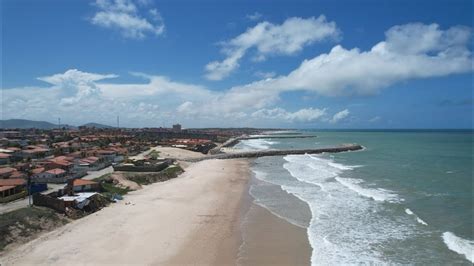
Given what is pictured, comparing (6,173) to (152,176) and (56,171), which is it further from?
(152,176)

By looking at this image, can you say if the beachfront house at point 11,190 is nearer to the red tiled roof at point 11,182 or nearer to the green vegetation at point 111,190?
the red tiled roof at point 11,182

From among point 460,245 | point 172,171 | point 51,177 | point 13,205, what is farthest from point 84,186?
point 460,245

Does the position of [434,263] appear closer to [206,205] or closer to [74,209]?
[206,205]

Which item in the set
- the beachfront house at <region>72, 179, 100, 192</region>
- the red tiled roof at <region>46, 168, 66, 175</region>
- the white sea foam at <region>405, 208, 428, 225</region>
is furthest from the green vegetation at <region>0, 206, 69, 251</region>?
the white sea foam at <region>405, 208, 428, 225</region>

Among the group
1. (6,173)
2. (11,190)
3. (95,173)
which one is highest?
(6,173)

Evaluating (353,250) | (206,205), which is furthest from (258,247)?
(206,205)

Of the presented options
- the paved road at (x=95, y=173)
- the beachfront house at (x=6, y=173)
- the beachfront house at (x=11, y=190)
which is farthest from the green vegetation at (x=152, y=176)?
the beachfront house at (x=11, y=190)

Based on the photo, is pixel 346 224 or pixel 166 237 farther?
pixel 346 224

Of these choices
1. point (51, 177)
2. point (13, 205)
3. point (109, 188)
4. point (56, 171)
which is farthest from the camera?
point (56, 171)
